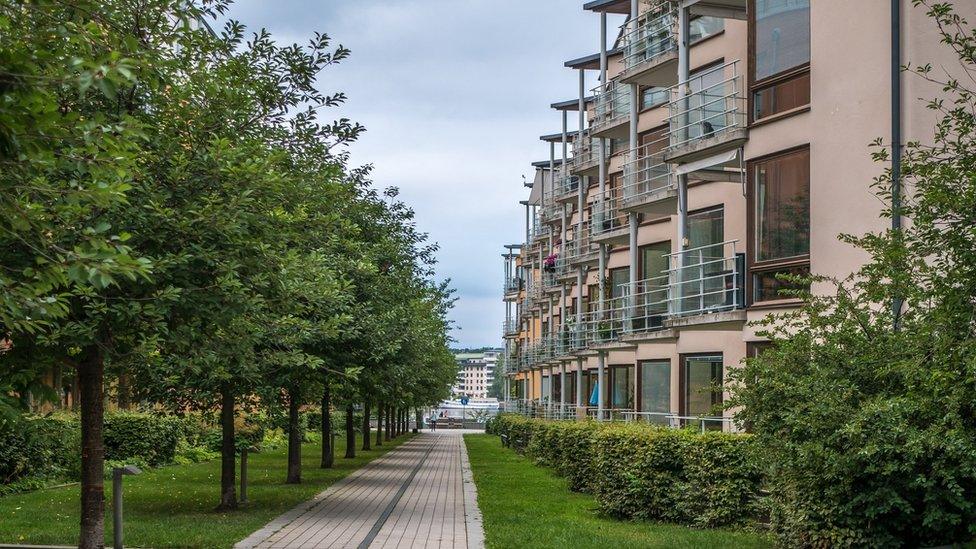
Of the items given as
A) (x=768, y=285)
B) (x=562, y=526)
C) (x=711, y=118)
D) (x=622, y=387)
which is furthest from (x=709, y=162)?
(x=622, y=387)

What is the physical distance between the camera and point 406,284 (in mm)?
27203

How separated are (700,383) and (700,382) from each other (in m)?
0.02

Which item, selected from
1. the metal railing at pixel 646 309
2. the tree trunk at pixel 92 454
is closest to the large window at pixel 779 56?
the metal railing at pixel 646 309

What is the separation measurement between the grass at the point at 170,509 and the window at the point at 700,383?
8.31 m

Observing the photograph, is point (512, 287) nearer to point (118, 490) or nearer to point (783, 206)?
point (783, 206)

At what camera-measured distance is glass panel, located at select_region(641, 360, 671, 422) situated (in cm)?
3104

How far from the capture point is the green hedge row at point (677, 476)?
1645 cm

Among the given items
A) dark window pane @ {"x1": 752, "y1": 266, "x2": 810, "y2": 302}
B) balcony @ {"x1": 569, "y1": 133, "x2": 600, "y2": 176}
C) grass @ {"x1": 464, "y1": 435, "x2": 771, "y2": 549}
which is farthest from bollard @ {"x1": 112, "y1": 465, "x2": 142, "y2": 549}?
balcony @ {"x1": 569, "y1": 133, "x2": 600, "y2": 176}

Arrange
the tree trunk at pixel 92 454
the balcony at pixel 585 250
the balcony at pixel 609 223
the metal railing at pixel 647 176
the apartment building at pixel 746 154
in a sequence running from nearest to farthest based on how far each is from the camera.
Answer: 1. the tree trunk at pixel 92 454
2. the apartment building at pixel 746 154
3. the metal railing at pixel 647 176
4. the balcony at pixel 609 223
5. the balcony at pixel 585 250

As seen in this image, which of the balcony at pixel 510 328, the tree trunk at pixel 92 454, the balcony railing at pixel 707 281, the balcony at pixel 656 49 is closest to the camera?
the tree trunk at pixel 92 454

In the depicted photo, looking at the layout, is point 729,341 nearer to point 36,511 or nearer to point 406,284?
point 406,284

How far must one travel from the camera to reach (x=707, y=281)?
22.7 m

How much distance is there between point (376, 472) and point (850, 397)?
77.6ft

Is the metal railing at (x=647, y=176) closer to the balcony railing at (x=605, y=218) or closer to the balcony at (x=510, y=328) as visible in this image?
the balcony railing at (x=605, y=218)
